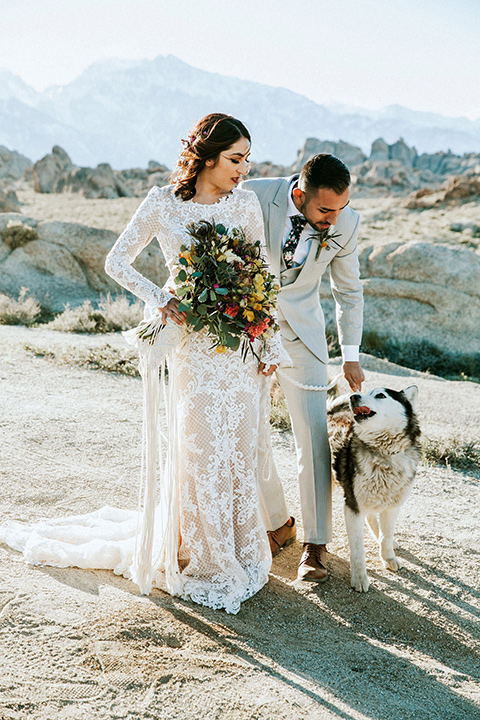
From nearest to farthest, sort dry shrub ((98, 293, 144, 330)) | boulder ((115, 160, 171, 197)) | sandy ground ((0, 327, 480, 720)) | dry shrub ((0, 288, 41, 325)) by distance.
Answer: sandy ground ((0, 327, 480, 720)), dry shrub ((98, 293, 144, 330)), dry shrub ((0, 288, 41, 325)), boulder ((115, 160, 171, 197))

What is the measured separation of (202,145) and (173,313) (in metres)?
0.94

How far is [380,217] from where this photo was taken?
86.6ft

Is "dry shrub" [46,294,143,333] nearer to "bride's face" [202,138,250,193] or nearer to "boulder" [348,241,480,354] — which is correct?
"boulder" [348,241,480,354]

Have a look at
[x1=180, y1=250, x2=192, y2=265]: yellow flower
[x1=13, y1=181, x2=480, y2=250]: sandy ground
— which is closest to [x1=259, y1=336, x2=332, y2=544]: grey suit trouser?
[x1=180, y1=250, x2=192, y2=265]: yellow flower

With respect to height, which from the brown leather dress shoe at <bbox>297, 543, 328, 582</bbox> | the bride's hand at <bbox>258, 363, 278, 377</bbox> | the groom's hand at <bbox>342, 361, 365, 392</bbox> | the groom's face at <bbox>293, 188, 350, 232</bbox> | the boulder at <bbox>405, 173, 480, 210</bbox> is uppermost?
the boulder at <bbox>405, 173, 480, 210</bbox>

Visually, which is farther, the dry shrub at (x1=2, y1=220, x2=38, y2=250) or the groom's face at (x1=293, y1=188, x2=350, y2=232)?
the dry shrub at (x1=2, y1=220, x2=38, y2=250)

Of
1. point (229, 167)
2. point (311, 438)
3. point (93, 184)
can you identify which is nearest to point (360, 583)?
point (311, 438)

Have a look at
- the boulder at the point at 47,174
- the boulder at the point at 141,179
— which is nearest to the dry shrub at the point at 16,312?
the boulder at the point at 141,179

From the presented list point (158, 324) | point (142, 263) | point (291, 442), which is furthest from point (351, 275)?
point (142, 263)

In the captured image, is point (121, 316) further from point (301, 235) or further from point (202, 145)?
point (202, 145)

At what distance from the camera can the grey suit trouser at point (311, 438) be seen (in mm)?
4156

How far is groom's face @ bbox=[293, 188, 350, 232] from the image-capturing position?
3.79 m

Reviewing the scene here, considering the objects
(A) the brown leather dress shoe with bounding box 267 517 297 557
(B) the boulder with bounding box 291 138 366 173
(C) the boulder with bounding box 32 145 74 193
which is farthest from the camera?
(B) the boulder with bounding box 291 138 366 173

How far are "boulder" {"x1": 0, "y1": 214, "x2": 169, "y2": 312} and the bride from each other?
12.2 metres
